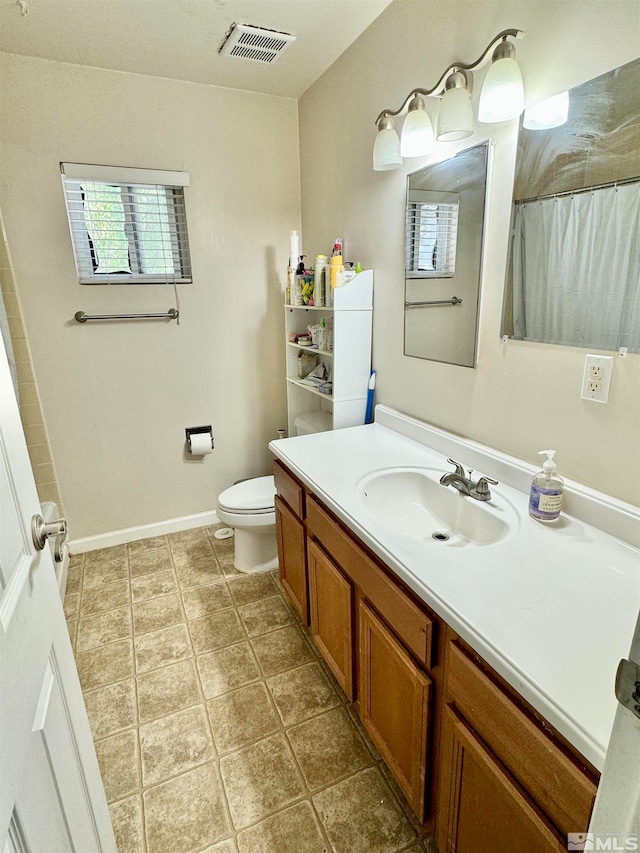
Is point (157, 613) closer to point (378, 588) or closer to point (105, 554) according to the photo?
point (105, 554)

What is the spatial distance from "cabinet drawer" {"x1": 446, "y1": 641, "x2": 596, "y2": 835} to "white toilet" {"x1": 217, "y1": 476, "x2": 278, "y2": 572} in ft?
4.57

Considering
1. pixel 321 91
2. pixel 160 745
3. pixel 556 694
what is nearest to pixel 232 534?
pixel 160 745

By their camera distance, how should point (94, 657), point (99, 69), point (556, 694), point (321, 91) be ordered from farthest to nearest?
point (321, 91)
point (99, 69)
point (94, 657)
point (556, 694)

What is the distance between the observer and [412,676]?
3.42 feet

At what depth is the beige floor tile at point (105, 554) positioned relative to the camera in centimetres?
252

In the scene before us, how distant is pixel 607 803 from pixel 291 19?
2423mm

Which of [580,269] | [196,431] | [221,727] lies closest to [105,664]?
[221,727]

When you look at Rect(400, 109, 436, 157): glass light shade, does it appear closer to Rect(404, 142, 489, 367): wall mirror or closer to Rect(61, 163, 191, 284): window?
Rect(404, 142, 489, 367): wall mirror

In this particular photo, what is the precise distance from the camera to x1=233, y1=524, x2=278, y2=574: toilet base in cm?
234

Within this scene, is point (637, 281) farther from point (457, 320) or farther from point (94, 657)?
point (94, 657)

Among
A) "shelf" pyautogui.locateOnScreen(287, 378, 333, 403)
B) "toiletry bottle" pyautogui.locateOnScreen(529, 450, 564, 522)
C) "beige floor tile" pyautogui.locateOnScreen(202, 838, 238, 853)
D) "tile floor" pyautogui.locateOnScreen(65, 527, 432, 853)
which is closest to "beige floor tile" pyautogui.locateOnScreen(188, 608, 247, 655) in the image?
"tile floor" pyautogui.locateOnScreen(65, 527, 432, 853)

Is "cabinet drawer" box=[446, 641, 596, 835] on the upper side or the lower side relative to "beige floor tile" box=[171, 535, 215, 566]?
upper

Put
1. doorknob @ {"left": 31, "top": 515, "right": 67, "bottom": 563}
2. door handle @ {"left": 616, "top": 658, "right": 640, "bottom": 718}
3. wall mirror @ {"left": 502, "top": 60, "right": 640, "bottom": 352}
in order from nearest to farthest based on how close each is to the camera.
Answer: door handle @ {"left": 616, "top": 658, "right": 640, "bottom": 718}, doorknob @ {"left": 31, "top": 515, "right": 67, "bottom": 563}, wall mirror @ {"left": 502, "top": 60, "right": 640, "bottom": 352}

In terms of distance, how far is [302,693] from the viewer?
1.67 meters
